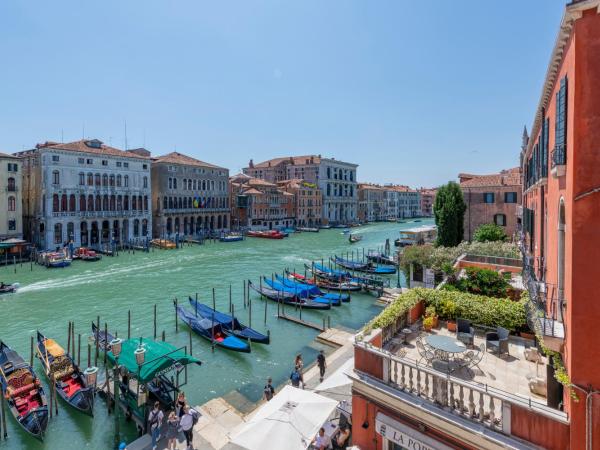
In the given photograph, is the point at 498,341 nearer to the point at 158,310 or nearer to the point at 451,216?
the point at 158,310

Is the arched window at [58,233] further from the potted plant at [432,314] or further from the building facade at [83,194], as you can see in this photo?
the potted plant at [432,314]

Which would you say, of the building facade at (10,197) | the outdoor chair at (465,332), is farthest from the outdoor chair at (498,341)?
the building facade at (10,197)

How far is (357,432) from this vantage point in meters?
5.93

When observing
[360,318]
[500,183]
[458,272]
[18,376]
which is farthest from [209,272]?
[500,183]

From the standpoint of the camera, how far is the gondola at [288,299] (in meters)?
19.0

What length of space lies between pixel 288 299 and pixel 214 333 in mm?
5926

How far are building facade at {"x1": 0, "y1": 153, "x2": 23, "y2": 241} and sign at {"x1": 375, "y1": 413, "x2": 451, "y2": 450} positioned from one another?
40.3 m

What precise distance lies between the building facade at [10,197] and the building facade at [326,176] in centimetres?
5160

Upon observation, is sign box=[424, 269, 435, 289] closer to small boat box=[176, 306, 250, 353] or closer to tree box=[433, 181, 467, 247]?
small boat box=[176, 306, 250, 353]

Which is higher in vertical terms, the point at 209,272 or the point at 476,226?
the point at 476,226

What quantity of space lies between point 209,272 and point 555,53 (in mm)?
26473

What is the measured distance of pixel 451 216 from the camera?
78.8 feet

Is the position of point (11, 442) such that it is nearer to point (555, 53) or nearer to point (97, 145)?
point (555, 53)

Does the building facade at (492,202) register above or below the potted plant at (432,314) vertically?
above
